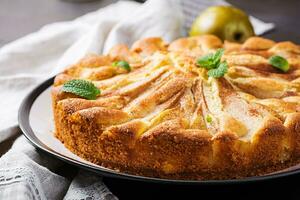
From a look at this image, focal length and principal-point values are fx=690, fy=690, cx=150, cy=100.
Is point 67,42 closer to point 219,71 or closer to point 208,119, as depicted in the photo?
point 219,71

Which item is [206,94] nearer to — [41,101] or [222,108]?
[222,108]

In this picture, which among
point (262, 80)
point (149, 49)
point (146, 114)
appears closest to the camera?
point (146, 114)

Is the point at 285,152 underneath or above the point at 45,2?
above

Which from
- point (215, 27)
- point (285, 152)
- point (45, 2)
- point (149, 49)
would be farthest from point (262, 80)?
point (45, 2)

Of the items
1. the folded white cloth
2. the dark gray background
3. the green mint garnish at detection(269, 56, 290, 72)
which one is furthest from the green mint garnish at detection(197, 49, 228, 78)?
the dark gray background

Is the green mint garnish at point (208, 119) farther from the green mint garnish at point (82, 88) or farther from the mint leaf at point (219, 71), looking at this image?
the green mint garnish at point (82, 88)

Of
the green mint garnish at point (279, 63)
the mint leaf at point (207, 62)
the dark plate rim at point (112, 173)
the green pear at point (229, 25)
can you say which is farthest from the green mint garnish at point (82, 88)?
the green pear at point (229, 25)
